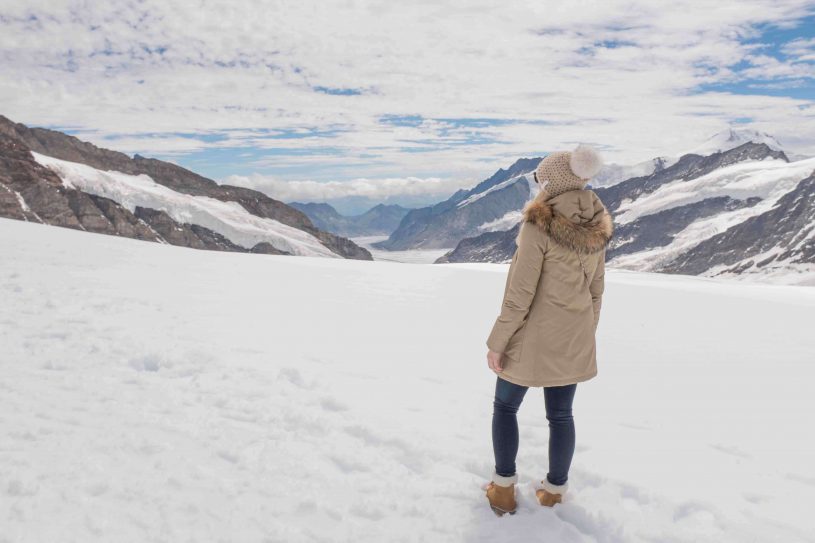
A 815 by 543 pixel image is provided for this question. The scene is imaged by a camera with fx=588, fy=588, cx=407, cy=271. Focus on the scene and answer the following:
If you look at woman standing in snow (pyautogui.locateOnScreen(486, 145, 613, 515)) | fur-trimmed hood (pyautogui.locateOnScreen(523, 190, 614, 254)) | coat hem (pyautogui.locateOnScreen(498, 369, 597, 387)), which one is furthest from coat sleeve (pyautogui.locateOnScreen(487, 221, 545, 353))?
coat hem (pyautogui.locateOnScreen(498, 369, 597, 387))

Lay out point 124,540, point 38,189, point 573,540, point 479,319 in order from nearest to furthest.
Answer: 1. point 124,540
2. point 573,540
3. point 479,319
4. point 38,189

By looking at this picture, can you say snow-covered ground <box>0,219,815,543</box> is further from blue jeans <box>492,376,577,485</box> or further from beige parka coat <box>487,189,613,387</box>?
beige parka coat <box>487,189,613,387</box>

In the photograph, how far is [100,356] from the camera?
7.89 metres

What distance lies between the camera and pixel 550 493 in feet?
15.8

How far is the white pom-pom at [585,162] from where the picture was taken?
4.25 m

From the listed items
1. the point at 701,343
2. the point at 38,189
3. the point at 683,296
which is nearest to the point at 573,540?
the point at 701,343

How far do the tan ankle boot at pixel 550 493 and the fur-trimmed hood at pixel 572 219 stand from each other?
6.44 ft

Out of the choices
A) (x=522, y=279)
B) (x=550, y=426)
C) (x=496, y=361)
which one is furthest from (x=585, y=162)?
(x=550, y=426)

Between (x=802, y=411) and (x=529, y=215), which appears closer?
(x=529, y=215)

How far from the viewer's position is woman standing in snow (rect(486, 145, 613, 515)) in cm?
428

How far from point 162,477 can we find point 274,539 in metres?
1.23

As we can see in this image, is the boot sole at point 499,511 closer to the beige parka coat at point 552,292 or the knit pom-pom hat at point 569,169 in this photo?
the beige parka coat at point 552,292

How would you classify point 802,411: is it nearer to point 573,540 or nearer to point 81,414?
point 573,540

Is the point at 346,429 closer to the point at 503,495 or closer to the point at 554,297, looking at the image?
the point at 503,495
